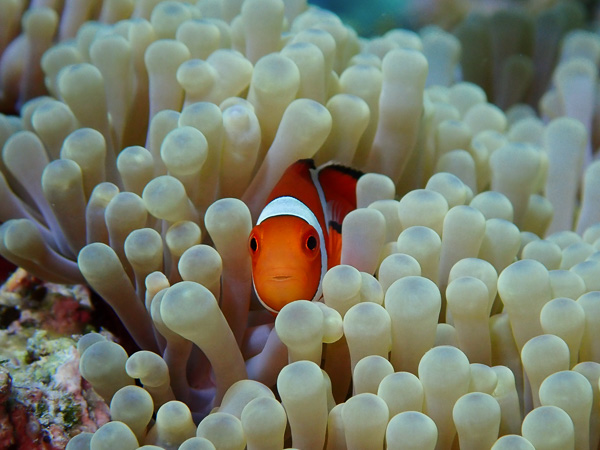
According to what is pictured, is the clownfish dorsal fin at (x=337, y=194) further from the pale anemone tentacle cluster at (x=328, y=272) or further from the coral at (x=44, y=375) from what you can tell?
the coral at (x=44, y=375)

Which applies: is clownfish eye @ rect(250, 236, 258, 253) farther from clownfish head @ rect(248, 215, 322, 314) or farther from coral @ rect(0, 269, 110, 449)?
coral @ rect(0, 269, 110, 449)

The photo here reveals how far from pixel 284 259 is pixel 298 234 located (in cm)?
6

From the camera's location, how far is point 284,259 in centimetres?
106

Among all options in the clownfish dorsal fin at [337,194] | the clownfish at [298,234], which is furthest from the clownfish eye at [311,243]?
the clownfish dorsal fin at [337,194]

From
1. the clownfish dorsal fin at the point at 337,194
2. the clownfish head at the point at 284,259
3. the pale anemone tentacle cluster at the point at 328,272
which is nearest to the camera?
the pale anemone tentacle cluster at the point at 328,272

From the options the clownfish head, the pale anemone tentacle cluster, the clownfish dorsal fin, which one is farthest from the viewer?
the clownfish dorsal fin

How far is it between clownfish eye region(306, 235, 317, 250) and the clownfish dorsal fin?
0.14 m

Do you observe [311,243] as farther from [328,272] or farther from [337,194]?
[337,194]

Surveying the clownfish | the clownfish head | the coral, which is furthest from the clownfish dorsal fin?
the coral

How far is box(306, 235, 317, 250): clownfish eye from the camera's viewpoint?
1.09m

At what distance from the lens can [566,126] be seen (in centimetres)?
174

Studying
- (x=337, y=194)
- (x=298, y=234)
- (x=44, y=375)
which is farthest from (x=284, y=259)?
(x=44, y=375)

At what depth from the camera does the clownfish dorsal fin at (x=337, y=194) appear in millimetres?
1254

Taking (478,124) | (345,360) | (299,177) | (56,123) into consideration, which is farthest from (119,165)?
(478,124)
